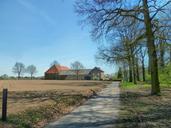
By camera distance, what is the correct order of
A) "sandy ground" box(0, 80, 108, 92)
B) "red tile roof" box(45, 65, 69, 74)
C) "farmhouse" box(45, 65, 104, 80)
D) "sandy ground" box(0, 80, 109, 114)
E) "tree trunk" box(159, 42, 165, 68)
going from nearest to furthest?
1. "sandy ground" box(0, 80, 109, 114)
2. "tree trunk" box(159, 42, 165, 68)
3. "sandy ground" box(0, 80, 108, 92)
4. "farmhouse" box(45, 65, 104, 80)
5. "red tile roof" box(45, 65, 69, 74)

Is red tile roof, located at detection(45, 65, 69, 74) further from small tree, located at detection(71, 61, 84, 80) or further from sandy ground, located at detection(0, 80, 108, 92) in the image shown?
sandy ground, located at detection(0, 80, 108, 92)

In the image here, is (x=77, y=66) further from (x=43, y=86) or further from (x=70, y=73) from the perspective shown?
(x=43, y=86)

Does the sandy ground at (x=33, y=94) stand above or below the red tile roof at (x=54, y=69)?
below

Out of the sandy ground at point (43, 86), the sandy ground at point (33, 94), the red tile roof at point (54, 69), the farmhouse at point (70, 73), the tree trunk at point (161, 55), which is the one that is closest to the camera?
the sandy ground at point (33, 94)

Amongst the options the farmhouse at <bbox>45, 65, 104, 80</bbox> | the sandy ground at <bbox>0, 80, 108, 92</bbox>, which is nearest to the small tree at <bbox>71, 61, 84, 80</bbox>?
the farmhouse at <bbox>45, 65, 104, 80</bbox>

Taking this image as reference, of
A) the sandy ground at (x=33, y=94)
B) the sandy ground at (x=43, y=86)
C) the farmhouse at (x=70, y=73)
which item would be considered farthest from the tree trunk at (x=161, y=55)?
the farmhouse at (x=70, y=73)

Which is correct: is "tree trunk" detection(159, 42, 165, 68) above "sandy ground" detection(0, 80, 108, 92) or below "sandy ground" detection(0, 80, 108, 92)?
above

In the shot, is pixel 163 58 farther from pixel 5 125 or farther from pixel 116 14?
pixel 5 125

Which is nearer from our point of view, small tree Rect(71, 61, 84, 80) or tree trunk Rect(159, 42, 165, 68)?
tree trunk Rect(159, 42, 165, 68)

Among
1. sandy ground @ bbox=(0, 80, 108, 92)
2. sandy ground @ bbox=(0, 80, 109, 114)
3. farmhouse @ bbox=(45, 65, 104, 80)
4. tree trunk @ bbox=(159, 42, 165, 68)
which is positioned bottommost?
sandy ground @ bbox=(0, 80, 109, 114)

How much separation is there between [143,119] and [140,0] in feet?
55.1

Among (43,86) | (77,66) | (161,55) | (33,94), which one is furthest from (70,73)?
(33,94)

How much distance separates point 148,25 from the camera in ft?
97.1

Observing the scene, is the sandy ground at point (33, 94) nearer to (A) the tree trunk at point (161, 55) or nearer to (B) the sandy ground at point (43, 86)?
(B) the sandy ground at point (43, 86)
